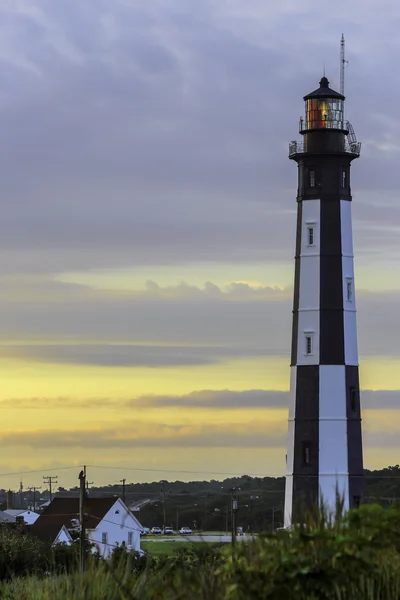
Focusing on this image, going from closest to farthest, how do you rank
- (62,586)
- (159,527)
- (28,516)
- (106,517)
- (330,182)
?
1. (62,586)
2. (330,182)
3. (106,517)
4. (28,516)
5. (159,527)

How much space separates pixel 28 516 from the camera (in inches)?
4289

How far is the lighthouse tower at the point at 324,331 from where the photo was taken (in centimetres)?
4941

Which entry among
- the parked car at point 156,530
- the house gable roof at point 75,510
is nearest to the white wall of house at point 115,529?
the house gable roof at point 75,510

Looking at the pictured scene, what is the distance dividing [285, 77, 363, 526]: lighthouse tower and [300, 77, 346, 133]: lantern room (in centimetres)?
6

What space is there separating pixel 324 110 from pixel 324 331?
9.80m

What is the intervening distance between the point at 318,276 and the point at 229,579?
136 ft

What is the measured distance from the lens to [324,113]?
176 ft

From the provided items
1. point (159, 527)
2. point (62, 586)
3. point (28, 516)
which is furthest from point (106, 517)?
point (62, 586)

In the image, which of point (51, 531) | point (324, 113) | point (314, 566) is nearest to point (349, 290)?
point (324, 113)

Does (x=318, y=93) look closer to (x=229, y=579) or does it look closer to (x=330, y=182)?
(x=330, y=182)

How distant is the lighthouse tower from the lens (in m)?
49.4

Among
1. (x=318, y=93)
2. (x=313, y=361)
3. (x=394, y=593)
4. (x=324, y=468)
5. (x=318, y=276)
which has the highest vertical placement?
(x=318, y=93)

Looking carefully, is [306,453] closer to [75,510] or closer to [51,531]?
[51,531]

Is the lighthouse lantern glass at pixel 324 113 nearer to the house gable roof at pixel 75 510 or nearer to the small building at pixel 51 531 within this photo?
the small building at pixel 51 531
